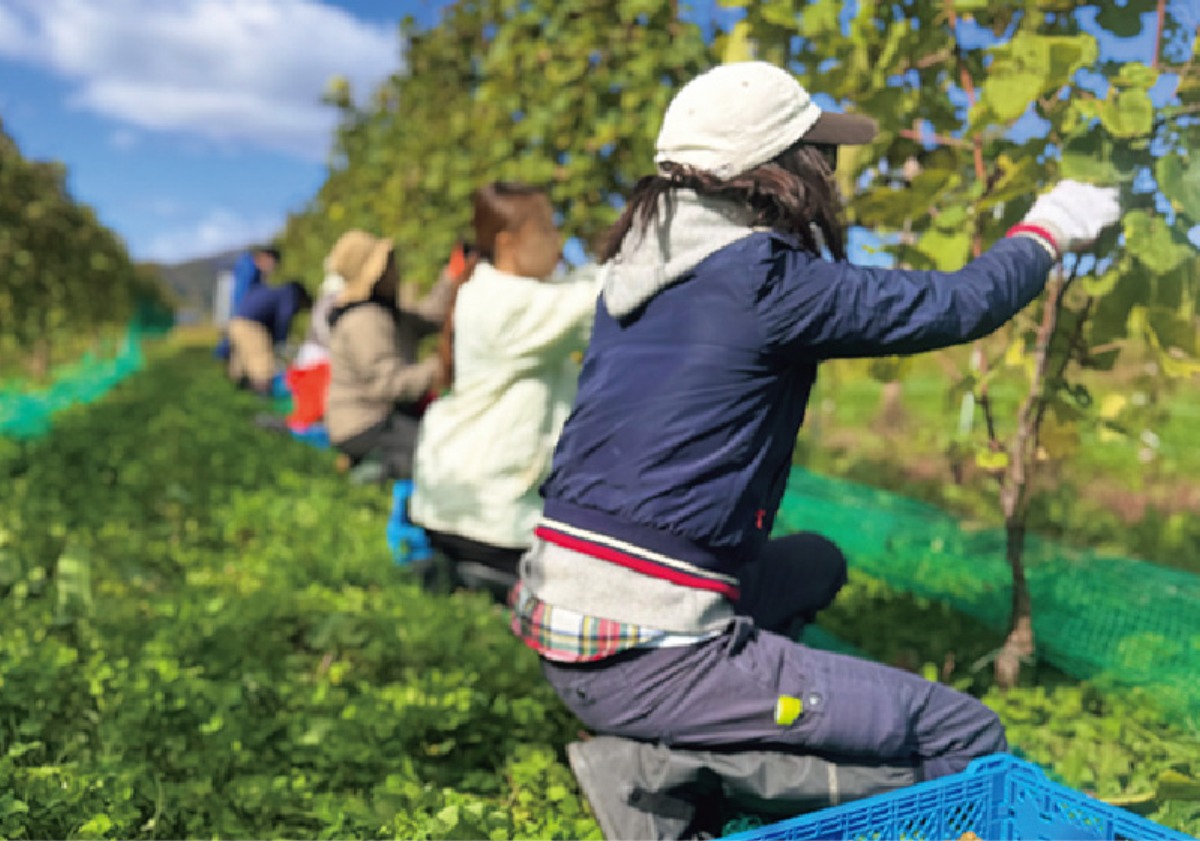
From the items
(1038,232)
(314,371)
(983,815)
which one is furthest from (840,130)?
(314,371)

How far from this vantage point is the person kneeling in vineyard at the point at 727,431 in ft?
6.11

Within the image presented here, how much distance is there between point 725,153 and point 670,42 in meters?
2.74

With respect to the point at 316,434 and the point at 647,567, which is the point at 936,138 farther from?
the point at 316,434

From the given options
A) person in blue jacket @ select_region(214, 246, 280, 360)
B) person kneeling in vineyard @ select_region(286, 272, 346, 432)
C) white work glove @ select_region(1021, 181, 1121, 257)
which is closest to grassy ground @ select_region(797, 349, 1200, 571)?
white work glove @ select_region(1021, 181, 1121, 257)

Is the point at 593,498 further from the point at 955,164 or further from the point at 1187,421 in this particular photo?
the point at 1187,421

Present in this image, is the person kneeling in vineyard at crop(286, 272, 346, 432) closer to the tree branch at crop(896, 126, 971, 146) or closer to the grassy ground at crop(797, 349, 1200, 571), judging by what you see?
the grassy ground at crop(797, 349, 1200, 571)

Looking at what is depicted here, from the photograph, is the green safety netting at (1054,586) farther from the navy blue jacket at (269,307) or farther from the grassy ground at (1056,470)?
the navy blue jacket at (269,307)

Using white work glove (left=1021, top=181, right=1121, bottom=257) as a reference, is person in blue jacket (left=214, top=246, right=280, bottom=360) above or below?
below

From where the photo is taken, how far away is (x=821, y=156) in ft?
6.61

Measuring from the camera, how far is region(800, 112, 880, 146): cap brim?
1990 mm

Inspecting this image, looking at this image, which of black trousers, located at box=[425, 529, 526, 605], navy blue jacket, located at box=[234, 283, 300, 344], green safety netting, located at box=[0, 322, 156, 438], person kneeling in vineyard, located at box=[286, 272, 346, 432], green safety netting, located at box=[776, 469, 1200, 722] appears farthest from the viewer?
navy blue jacket, located at box=[234, 283, 300, 344]

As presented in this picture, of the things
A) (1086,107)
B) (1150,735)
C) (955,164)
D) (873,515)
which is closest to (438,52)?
(873,515)

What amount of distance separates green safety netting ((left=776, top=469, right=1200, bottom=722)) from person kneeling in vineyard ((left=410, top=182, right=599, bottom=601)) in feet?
4.31

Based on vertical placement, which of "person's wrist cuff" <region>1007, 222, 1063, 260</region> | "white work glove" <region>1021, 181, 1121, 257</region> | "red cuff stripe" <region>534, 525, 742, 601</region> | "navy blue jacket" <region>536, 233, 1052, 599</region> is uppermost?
"white work glove" <region>1021, 181, 1121, 257</region>
